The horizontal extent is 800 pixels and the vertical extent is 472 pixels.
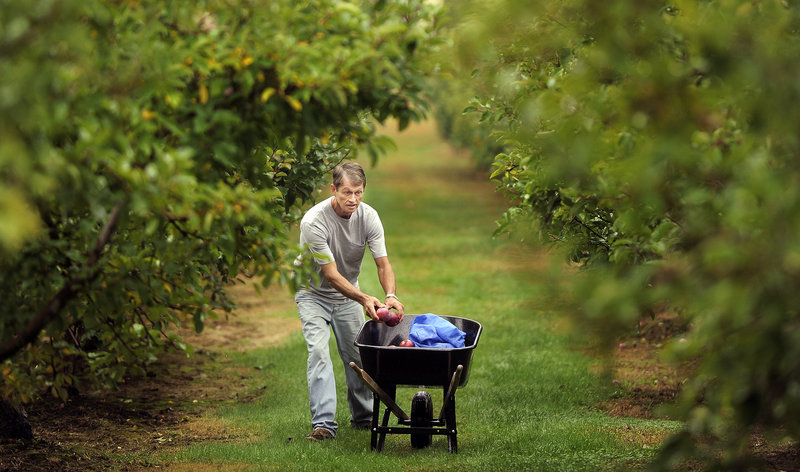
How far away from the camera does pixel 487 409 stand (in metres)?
7.73

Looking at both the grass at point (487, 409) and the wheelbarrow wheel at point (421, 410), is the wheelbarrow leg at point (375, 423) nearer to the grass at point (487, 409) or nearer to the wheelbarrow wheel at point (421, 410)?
the grass at point (487, 409)

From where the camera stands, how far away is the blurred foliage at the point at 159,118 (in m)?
2.94

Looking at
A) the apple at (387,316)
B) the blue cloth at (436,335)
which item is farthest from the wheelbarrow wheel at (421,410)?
the apple at (387,316)

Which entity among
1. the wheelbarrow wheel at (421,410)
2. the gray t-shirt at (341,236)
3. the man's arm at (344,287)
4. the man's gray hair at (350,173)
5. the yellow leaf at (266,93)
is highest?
the yellow leaf at (266,93)

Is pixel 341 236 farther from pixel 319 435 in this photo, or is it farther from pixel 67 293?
pixel 67 293

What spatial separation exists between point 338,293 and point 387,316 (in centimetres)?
69

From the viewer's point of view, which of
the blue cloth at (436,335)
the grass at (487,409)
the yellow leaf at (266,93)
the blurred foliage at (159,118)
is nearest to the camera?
the blurred foliage at (159,118)

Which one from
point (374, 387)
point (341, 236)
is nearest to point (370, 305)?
point (374, 387)

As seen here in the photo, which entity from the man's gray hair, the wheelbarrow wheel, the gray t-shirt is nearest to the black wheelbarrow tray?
the wheelbarrow wheel

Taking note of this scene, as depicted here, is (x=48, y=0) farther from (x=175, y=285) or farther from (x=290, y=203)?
(x=290, y=203)

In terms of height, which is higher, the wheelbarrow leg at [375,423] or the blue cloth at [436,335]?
the blue cloth at [436,335]

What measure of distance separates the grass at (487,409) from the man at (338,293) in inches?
10.8

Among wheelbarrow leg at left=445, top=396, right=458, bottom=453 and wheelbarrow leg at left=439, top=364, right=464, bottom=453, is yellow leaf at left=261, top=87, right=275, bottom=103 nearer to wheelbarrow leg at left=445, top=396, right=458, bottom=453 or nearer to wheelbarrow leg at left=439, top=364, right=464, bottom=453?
wheelbarrow leg at left=439, top=364, right=464, bottom=453

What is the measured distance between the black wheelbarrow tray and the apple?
129 mm
